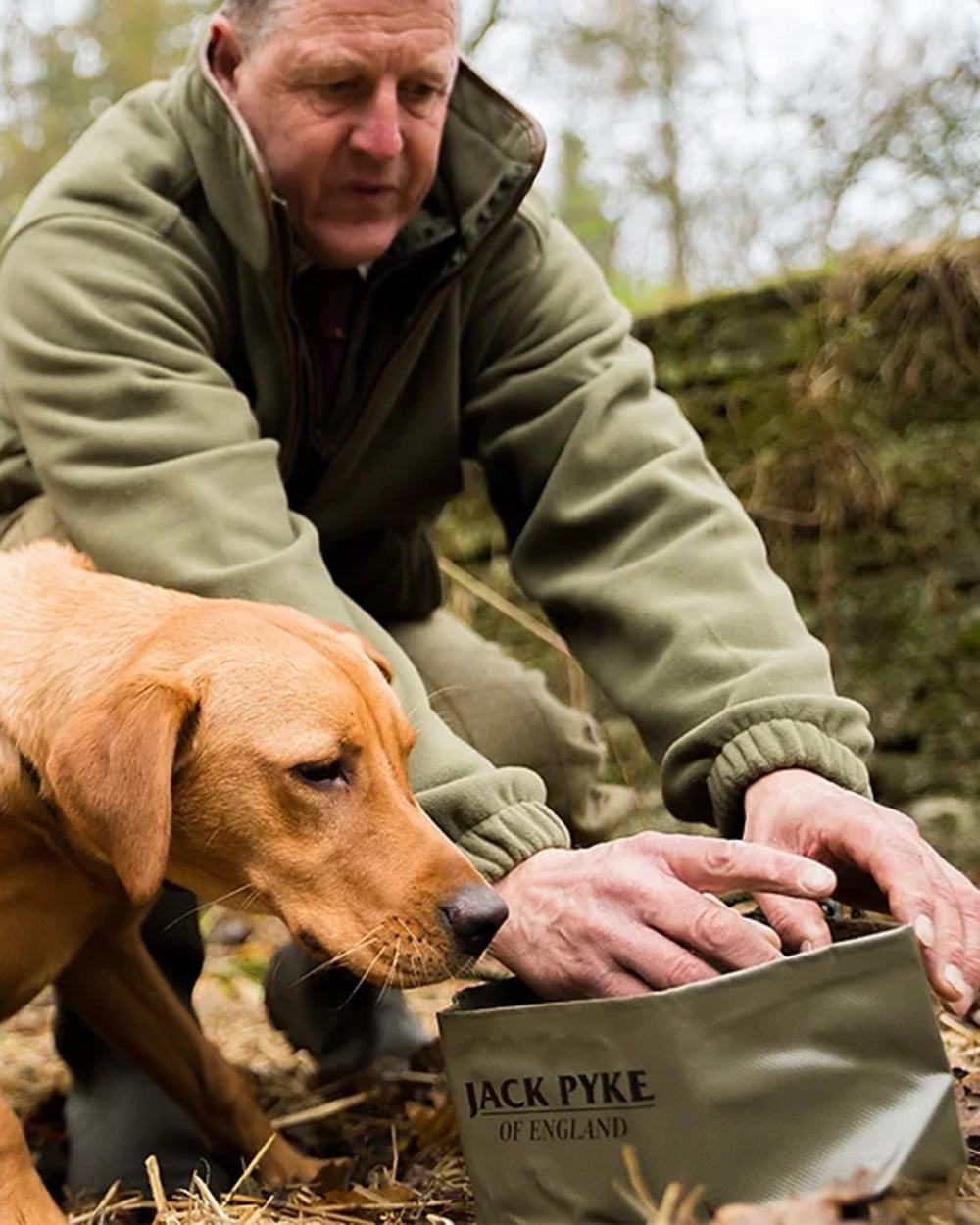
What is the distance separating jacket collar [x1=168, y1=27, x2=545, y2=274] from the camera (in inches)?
111

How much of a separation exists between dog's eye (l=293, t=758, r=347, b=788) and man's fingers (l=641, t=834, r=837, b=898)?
1.75ft

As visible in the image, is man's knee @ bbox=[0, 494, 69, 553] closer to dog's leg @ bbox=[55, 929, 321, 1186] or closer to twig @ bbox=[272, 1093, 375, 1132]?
dog's leg @ bbox=[55, 929, 321, 1186]

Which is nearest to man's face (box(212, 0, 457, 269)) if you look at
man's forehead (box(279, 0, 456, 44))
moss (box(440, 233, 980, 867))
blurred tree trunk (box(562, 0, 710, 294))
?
man's forehead (box(279, 0, 456, 44))

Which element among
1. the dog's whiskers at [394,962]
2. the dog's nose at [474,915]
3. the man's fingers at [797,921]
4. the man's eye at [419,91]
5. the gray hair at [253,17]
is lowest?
the dog's whiskers at [394,962]

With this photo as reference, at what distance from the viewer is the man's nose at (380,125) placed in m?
2.85

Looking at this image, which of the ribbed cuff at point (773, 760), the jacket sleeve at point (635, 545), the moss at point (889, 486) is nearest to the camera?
the ribbed cuff at point (773, 760)

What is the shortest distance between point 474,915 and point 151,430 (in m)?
1.13

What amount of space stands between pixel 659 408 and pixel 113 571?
1197mm

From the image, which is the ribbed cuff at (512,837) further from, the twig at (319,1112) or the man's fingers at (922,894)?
the twig at (319,1112)

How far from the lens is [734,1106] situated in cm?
170

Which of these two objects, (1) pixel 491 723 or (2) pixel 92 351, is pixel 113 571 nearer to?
(2) pixel 92 351

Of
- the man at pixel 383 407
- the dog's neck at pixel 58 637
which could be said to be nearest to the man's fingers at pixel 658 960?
the man at pixel 383 407

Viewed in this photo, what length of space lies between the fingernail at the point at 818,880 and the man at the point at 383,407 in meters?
0.27

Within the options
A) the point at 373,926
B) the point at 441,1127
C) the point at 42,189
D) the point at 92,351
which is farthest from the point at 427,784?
the point at 42,189
